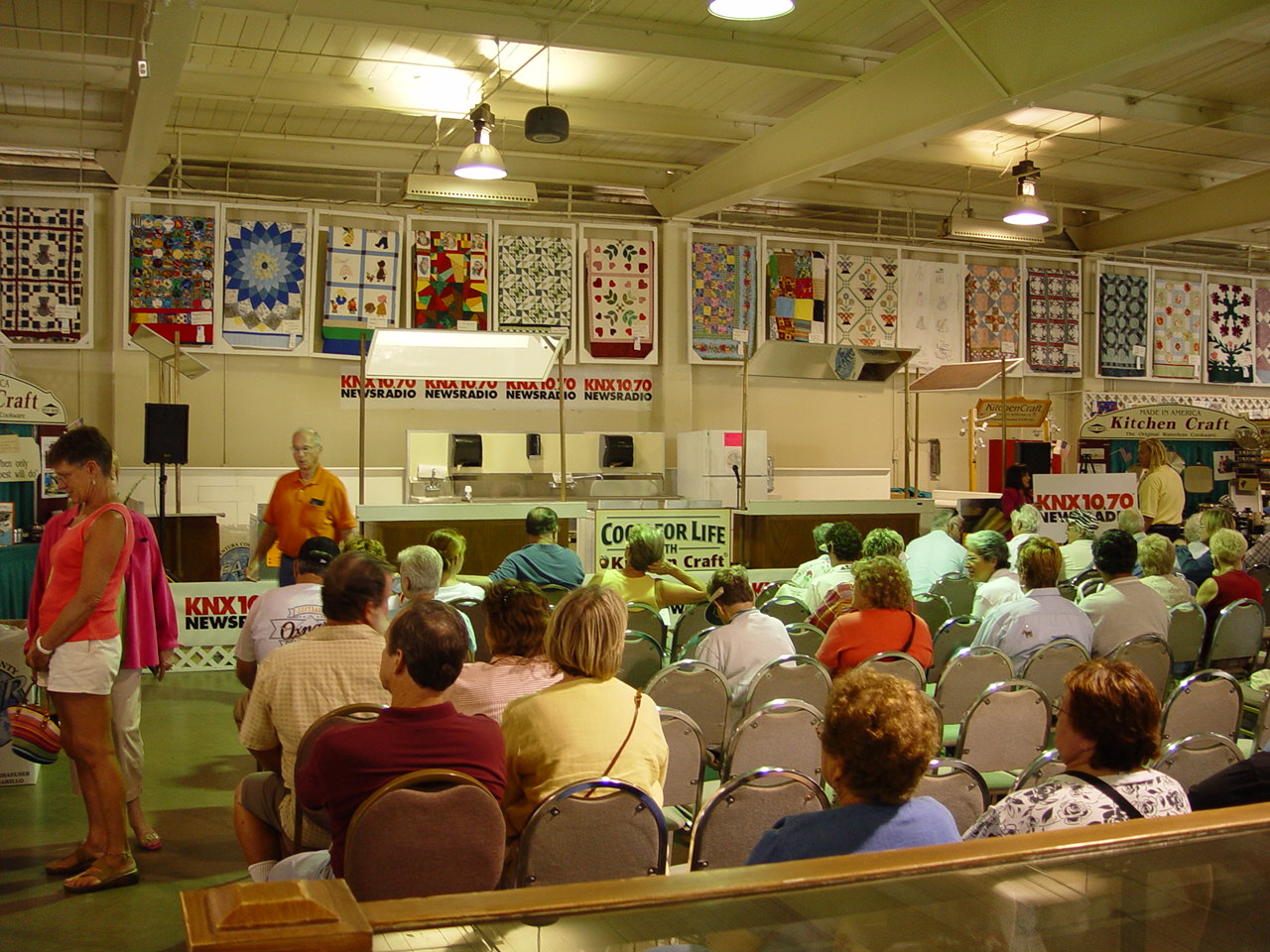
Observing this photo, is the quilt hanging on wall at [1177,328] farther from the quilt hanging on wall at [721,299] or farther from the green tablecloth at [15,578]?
the green tablecloth at [15,578]

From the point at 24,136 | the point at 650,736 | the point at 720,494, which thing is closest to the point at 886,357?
the point at 720,494

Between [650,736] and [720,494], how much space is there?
866cm

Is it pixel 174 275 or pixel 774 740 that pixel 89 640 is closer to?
pixel 774 740

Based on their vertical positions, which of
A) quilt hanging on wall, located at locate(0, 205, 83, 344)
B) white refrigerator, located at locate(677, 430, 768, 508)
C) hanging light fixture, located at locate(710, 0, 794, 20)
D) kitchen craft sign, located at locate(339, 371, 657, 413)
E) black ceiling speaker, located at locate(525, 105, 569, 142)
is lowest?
white refrigerator, located at locate(677, 430, 768, 508)

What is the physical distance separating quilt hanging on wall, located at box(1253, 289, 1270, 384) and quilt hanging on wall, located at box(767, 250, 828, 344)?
22.6 ft

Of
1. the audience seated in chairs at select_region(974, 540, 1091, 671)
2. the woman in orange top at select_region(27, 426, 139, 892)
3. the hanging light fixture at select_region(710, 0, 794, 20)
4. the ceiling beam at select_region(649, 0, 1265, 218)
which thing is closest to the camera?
the woman in orange top at select_region(27, 426, 139, 892)

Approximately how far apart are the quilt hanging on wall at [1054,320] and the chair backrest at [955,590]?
→ 8179 mm

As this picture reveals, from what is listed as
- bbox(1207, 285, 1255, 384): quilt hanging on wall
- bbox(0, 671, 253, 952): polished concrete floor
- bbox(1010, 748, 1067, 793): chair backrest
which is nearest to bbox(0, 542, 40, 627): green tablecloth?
bbox(0, 671, 253, 952): polished concrete floor

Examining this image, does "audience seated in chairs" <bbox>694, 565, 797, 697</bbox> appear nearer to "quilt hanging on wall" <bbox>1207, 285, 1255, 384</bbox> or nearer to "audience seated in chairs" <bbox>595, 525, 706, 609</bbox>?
"audience seated in chairs" <bbox>595, 525, 706, 609</bbox>

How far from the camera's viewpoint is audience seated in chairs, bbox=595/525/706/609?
507cm

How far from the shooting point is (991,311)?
43.7 feet

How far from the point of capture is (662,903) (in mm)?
1273

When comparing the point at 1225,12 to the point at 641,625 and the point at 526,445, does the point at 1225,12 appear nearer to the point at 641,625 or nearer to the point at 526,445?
the point at 641,625

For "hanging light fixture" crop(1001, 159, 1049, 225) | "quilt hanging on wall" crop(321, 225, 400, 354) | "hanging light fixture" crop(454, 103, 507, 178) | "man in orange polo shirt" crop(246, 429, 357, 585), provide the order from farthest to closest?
"quilt hanging on wall" crop(321, 225, 400, 354) < "hanging light fixture" crop(1001, 159, 1049, 225) < "hanging light fixture" crop(454, 103, 507, 178) < "man in orange polo shirt" crop(246, 429, 357, 585)
